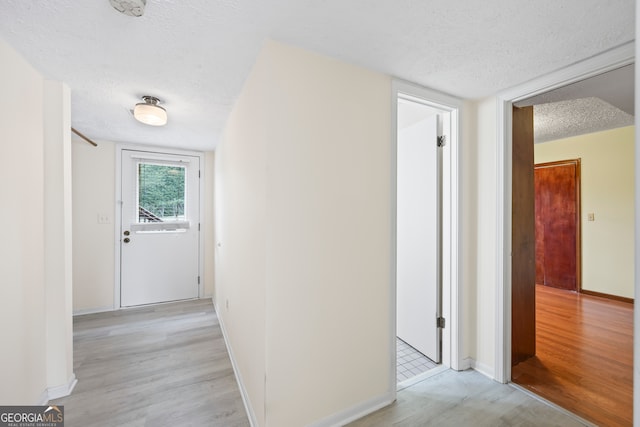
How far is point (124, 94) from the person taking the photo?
6.66 feet

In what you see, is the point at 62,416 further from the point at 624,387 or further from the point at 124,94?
the point at 624,387

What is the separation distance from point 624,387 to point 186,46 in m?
3.62

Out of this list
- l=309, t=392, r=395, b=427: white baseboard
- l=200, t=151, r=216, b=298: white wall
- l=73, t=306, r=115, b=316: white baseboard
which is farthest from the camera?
l=200, t=151, r=216, b=298: white wall

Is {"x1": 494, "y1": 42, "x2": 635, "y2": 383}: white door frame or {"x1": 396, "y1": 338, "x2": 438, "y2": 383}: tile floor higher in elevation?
{"x1": 494, "y1": 42, "x2": 635, "y2": 383}: white door frame

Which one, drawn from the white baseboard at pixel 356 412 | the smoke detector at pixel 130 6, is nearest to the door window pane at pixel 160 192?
the smoke detector at pixel 130 6

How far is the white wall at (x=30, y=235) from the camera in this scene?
142 cm

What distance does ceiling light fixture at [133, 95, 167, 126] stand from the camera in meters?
2.01

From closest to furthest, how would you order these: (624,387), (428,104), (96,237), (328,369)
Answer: (328,369)
(624,387)
(428,104)
(96,237)

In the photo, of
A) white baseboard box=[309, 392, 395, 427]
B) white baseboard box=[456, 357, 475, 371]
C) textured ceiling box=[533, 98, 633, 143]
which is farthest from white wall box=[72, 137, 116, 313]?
textured ceiling box=[533, 98, 633, 143]

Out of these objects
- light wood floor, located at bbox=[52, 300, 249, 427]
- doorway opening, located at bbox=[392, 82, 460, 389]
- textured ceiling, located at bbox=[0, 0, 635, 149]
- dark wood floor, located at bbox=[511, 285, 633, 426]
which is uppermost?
textured ceiling, located at bbox=[0, 0, 635, 149]

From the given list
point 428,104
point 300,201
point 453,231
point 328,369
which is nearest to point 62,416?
point 328,369

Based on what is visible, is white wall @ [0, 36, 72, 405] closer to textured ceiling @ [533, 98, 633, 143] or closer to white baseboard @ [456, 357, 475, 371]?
white baseboard @ [456, 357, 475, 371]
